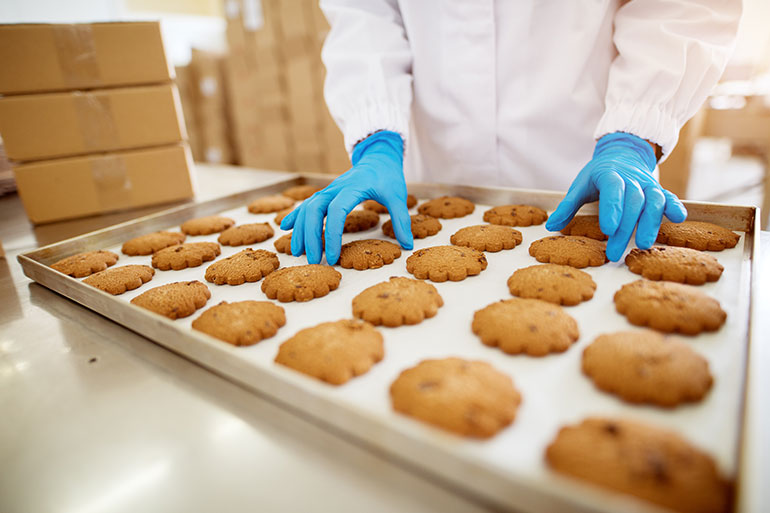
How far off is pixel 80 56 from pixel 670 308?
239cm

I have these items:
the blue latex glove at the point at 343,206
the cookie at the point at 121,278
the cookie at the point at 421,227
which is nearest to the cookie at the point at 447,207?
the cookie at the point at 421,227

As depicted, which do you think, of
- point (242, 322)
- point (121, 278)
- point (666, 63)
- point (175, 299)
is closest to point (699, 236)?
point (666, 63)

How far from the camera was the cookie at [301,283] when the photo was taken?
3.69 feet

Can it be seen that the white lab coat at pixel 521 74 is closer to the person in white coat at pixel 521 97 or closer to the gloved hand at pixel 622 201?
the person in white coat at pixel 521 97

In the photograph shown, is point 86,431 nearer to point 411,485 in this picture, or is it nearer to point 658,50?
point 411,485

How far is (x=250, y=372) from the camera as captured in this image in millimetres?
734

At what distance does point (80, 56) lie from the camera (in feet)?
6.42

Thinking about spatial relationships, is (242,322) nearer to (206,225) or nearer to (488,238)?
(488,238)

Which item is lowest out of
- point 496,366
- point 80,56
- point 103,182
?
point 496,366

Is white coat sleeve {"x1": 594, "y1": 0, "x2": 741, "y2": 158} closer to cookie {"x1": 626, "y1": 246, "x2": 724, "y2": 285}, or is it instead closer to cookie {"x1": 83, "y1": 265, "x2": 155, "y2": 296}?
cookie {"x1": 626, "y1": 246, "x2": 724, "y2": 285}

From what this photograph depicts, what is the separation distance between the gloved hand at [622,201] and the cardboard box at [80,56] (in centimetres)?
191

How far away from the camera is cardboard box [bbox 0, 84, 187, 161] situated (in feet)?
6.24

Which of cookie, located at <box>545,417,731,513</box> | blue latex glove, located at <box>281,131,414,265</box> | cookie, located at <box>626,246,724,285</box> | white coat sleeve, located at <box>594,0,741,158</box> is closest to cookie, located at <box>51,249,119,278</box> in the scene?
blue latex glove, located at <box>281,131,414,265</box>

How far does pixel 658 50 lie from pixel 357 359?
1.37m
